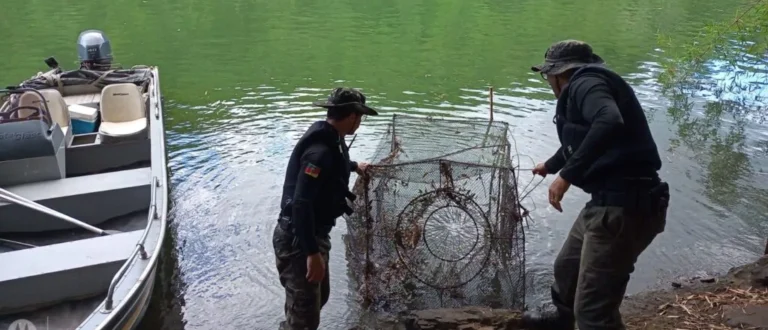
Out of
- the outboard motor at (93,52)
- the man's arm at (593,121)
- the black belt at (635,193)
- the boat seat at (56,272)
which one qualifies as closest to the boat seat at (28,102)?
the boat seat at (56,272)

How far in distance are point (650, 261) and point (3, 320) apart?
535 cm

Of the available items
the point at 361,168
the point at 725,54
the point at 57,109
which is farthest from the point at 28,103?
the point at 725,54

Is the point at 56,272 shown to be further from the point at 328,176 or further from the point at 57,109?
the point at 57,109

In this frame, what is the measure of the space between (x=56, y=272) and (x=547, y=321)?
331 centimetres

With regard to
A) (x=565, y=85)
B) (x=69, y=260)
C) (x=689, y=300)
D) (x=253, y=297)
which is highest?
(x=565, y=85)

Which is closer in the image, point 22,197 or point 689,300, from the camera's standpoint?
point 689,300

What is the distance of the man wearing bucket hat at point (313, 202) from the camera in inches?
139

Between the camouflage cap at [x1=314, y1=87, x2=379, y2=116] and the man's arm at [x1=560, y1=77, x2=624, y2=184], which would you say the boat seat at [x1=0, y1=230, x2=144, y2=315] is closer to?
the camouflage cap at [x1=314, y1=87, x2=379, y2=116]

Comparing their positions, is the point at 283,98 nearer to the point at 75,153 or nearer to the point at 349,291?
the point at 75,153

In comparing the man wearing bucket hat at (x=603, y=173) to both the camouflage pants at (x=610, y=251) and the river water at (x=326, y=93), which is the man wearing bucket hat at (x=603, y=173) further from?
the river water at (x=326, y=93)

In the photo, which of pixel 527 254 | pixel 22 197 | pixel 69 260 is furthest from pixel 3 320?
pixel 527 254

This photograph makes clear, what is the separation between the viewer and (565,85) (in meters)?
3.58

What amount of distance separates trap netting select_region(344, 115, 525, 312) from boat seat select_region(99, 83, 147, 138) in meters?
4.07

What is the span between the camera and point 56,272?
448 centimetres
